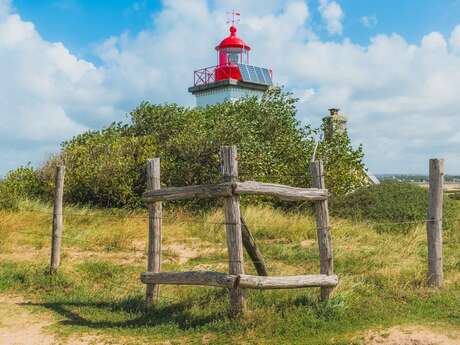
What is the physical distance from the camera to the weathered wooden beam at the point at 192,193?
6.90m

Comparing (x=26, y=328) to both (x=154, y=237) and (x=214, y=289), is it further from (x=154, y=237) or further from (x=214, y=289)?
(x=214, y=289)

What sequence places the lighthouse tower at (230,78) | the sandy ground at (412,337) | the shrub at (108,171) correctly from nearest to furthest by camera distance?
the sandy ground at (412,337) < the shrub at (108,171) < the lighthouse tower at (230,78)

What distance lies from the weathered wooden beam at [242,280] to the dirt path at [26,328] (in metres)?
1.30

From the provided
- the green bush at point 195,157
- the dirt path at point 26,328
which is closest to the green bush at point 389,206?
the green bush at point 195,157

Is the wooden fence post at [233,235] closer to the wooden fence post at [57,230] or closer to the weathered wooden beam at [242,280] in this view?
the weathered wooden beam at [242,280]

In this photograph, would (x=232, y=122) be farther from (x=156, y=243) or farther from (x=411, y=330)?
(x=411, y=330)

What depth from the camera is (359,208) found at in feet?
49.0

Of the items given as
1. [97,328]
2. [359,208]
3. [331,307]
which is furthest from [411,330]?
[359,208]

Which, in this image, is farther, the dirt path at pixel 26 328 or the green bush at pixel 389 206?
the green bush at pixel 389 206

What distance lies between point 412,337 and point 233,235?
248 centimetres

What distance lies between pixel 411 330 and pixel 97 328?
4069 millimetres

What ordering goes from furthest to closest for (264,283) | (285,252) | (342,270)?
(285,252), (342,270), (264,283)

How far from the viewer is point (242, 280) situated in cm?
680

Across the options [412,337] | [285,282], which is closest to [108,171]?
[285,282]
